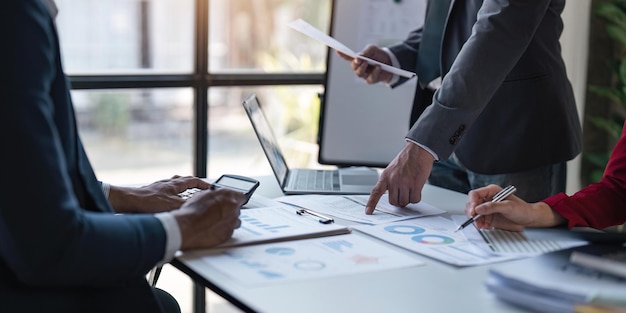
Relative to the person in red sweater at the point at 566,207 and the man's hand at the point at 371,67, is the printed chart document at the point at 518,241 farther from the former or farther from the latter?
the man's hand at the point at 371,67

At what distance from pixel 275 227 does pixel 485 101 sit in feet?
2.05

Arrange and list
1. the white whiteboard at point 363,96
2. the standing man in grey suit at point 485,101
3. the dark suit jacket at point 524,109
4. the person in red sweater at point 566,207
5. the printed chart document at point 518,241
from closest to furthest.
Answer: the printed chart document at point 518,241 → the person in red sweater at point 566,207 → the standing man in grey suit at point 485,101 → the dark suit jacket at point 524,109 → the white whiteboard at point 363,96

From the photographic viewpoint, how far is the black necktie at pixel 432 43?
2.18 m

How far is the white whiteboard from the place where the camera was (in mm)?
2852

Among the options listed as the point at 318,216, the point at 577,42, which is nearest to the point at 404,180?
the point at 318,216

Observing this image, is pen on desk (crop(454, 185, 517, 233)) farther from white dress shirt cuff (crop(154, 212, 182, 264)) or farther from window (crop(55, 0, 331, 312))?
window (crop(55, 0, 331, 312))

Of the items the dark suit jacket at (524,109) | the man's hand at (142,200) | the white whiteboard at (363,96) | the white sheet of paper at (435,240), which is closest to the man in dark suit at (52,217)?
the man's hand at (142,200)

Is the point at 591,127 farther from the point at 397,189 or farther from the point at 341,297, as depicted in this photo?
the point at 341,297

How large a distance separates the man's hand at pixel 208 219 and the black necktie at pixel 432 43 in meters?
0.99

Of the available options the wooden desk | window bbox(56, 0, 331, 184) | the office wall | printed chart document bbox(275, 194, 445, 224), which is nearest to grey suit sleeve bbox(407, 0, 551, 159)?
printed chart document bbox(275, 194, 445, 224)

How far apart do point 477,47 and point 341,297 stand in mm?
860

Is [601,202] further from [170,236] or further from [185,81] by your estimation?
[185,81]

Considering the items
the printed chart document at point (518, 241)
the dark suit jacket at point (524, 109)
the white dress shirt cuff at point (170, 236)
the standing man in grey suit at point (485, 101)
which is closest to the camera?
the white dress shirt cuff at point (170, 236)

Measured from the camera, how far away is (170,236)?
1.23 meters
